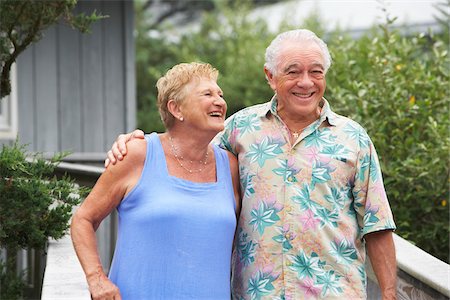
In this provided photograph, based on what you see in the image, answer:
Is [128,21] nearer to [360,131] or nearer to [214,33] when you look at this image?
[360,131]

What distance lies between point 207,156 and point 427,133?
2526mm

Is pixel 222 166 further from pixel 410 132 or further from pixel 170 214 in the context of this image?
pixel 410 132

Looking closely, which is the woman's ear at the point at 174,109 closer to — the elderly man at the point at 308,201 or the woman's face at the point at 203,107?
the woman's face at the point at 203,107

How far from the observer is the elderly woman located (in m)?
2.91

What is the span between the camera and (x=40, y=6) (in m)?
4.20

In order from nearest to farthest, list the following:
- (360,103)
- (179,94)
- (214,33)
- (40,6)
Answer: (179,94) → (40,6) → (360,103) → (214,33)

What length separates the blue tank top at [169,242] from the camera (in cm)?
291

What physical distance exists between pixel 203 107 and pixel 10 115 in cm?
494

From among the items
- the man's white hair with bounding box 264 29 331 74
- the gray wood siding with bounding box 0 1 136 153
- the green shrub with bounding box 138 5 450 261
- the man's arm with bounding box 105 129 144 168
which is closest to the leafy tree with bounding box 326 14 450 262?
the green shrub with bounding box 138 5 450 261

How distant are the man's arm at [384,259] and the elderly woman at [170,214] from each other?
1.71 feet

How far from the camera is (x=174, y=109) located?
306 centimetres

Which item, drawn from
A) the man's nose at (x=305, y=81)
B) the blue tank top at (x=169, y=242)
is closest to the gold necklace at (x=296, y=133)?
the man's nose at (x=305, y=81)

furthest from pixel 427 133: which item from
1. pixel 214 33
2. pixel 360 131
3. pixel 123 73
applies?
pixel 214 33

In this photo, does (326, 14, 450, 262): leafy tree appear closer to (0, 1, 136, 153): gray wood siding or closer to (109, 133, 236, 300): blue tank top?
(109, 133, 236, 300): blue tank top
